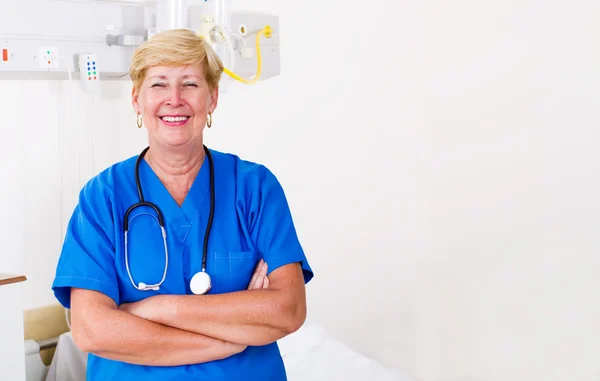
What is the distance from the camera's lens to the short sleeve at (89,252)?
142cm

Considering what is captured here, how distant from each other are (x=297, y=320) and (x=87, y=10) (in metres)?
1.22

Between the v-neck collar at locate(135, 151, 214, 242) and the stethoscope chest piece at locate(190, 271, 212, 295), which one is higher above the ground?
the v-neck collar at locate(135, 151, 214, 242)

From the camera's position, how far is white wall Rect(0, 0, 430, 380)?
2.68 meters

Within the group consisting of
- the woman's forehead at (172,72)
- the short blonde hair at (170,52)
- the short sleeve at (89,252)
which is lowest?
the short sleeve at (89,252)

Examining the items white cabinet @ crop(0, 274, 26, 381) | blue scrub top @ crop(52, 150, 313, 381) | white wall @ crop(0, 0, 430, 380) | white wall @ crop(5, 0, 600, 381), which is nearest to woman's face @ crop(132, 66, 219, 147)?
blue scrub top @ crop(52, 150, 313, 381)

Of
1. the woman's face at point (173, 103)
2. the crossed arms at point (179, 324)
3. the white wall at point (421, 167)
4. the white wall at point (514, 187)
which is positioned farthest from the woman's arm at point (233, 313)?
the white wall at point (514, 187)

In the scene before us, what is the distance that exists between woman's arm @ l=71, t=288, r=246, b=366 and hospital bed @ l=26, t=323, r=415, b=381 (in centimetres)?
74

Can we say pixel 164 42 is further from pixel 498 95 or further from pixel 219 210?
pixel 498 95

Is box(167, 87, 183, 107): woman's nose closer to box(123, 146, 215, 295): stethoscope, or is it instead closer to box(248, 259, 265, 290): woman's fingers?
box(123, 146, 215, 295): stethoscope

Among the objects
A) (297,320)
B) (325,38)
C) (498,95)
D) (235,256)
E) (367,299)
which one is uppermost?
(325,38)

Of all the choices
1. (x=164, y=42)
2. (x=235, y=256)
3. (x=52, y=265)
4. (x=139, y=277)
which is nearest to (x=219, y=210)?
(x=235, y=256)

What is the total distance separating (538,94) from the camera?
2.31 meters

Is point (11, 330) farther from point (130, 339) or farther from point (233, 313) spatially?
point (233, 313)

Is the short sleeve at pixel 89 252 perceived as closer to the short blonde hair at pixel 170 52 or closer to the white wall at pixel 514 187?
the short blonde hair at pixel 170 52
